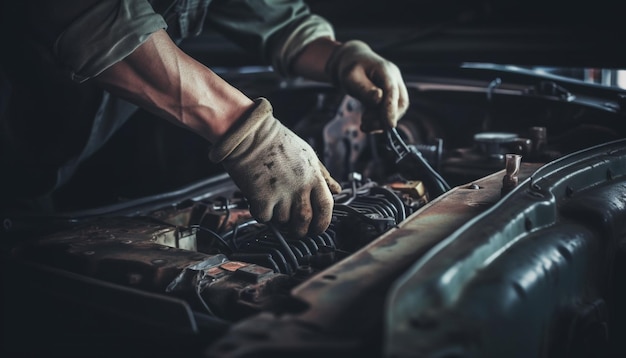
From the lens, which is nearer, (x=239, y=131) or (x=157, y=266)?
(x=157, y=266)

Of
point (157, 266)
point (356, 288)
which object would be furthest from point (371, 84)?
point (356, 288)

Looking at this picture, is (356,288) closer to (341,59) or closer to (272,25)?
(341,59)

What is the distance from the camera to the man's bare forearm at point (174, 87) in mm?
1206

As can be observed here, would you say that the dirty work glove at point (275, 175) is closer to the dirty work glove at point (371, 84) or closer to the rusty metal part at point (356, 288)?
the rusty metal part at point (356, 288)

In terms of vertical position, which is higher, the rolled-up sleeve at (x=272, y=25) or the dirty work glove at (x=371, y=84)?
the rolled-up sleeve at (x=272, y=25)

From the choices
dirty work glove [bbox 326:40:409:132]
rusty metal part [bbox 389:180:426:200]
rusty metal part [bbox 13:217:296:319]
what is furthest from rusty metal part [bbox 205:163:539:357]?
dirty work glove [bbox 326:40:409:132]

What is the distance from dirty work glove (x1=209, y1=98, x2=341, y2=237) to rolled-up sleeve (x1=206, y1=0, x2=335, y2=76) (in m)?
0.71

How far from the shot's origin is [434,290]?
728 mm

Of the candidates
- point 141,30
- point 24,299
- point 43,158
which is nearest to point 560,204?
point 141,30

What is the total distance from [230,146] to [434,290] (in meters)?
0.61

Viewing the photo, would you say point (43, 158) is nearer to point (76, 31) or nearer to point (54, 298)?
point (76, 31)

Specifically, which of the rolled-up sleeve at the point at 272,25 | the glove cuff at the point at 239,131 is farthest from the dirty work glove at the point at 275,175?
the rolled-up sleeve at the point at 272,25

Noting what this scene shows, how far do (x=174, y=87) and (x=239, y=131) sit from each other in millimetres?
173

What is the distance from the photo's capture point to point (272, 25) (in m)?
1.93
